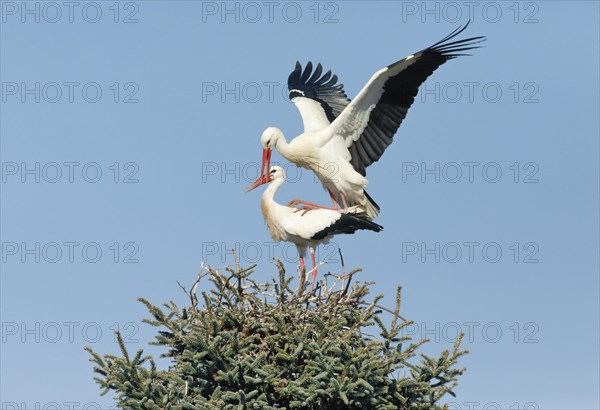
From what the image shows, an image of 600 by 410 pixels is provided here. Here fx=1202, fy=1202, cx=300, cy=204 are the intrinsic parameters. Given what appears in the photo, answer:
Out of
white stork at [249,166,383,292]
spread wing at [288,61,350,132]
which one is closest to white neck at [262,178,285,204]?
white stork at [249,166,383,292]

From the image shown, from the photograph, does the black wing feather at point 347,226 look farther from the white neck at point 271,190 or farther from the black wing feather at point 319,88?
the black wing feather at point 319,88

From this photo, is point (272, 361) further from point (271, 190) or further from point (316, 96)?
point (316, 96)

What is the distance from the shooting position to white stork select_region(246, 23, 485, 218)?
13602mm

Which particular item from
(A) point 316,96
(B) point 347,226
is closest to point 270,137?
(B) point 347,226

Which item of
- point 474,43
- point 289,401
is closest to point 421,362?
point 289,401

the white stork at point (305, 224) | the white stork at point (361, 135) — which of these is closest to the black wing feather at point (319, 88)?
the white stork at point (361, 135)

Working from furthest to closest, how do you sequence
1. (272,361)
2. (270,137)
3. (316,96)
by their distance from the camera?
(316,96) < (270,137) < (272,361)

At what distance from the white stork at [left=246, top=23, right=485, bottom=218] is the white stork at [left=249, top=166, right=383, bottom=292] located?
583 mm

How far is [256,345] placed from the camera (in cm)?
1073

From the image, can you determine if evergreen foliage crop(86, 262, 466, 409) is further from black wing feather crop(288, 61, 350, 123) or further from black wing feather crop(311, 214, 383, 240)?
black wing feather crop(288, 61, 350, 123)

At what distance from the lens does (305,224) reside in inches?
505

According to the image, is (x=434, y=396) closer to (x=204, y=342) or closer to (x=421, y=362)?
(x=421, y=362)

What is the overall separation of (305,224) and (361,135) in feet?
5.34

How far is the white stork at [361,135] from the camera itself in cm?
1360
